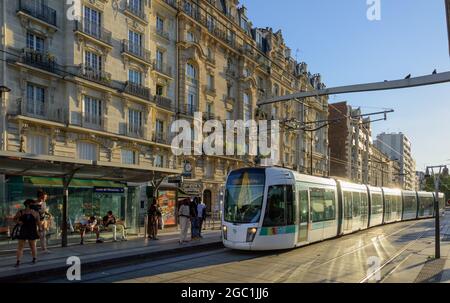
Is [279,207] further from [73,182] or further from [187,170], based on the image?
[187,170]

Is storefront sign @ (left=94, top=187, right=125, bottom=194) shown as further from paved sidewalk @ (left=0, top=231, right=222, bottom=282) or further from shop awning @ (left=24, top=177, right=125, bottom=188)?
paved sidewalk @ (left=0, top=231, right=222, bottom=282)

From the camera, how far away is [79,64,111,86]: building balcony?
26847 mm

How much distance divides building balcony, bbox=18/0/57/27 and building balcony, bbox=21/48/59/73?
206 centimetres

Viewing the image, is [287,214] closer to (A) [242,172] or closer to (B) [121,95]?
(A) [242,172]

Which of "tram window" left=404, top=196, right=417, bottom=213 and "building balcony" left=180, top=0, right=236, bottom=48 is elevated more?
"building balcony" left=180, top=0, right=236, bottom=48

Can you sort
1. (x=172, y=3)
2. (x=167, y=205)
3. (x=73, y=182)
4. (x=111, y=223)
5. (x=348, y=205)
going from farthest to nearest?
(x=172, y=3)
(x=167, y=205)
(x=348, y=205)
(x=111, y=223)
(x=73, y=182)

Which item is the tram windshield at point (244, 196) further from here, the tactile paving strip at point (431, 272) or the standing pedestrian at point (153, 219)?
the tactile paving strip at point (431, 272)

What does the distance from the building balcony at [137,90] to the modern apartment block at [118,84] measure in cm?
14

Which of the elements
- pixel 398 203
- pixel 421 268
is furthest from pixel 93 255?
pixel 398 203

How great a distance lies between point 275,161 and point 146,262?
41.9 meters

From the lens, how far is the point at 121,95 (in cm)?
2997

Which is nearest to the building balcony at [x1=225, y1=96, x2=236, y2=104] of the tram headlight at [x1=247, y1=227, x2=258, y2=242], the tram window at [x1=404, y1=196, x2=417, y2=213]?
the tram window at [x1=404, y1=196, x2=417, y2=213]

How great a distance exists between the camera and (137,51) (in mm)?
32031

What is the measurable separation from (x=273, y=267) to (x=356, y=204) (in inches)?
461
